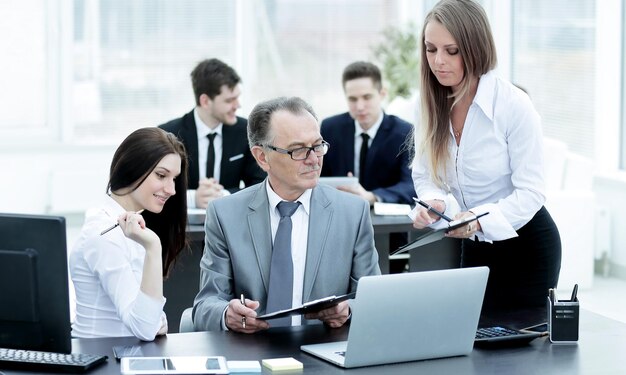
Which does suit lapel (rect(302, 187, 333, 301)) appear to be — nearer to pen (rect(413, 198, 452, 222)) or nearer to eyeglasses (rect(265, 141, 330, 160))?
eyeglasses (rect(265, 141, 330, 160))

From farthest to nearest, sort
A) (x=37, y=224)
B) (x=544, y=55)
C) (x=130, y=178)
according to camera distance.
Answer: (x=544, y=55)
(x=130, y=178)
(x=37, y=224)

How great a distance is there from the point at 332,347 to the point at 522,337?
20.4 inches

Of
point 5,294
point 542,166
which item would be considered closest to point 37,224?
point 5,294

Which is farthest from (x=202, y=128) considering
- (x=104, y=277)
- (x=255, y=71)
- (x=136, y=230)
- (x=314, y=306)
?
(x=255, y=71)

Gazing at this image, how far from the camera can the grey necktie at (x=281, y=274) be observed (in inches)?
126

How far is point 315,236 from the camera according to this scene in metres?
3.25

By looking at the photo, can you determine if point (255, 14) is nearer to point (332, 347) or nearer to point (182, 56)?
point (182, 56)

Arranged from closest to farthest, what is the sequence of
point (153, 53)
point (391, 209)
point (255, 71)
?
point (391, 209) → point (153, 53) → point (255, 71)

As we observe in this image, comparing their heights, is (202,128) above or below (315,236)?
above

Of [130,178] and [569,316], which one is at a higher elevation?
[130,178]

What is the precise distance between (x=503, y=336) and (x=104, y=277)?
1151 millimetres

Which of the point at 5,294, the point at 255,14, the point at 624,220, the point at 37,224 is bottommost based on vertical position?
the point at 624,220

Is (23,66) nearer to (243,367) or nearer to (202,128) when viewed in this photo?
(202,128)

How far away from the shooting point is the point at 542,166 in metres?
3.48
